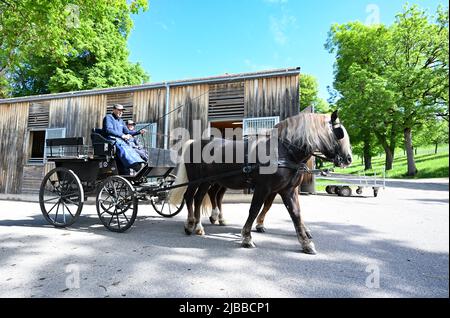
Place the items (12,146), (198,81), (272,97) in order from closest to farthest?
(272,97) → (198,81) → (12,146)

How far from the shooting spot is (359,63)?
25.0 m

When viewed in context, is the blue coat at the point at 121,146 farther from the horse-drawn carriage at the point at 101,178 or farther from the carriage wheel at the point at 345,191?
the carriage wheel at the point at 345,191

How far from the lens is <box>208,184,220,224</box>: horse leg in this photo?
505 cm

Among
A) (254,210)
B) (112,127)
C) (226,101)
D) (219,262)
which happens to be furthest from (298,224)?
(226,101)

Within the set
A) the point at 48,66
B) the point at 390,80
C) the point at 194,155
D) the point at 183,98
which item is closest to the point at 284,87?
the point at 183,98

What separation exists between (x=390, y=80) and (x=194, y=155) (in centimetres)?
2007

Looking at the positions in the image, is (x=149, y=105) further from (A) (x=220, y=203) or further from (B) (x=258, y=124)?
(A) (x=220, y=203)

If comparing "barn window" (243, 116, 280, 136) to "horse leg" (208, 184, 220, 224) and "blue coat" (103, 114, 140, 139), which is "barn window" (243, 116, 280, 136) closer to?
"horse leg" (208, 184, 220, 224)

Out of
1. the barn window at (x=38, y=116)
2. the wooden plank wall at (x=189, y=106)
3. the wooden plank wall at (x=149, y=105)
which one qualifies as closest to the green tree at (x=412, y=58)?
the wooden plank wall at (x=189, y=106)

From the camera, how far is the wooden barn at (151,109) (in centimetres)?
859

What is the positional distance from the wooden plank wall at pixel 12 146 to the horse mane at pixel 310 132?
42.3 feet

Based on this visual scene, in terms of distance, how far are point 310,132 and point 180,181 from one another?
243cm

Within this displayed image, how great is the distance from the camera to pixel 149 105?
1001 centimetres
